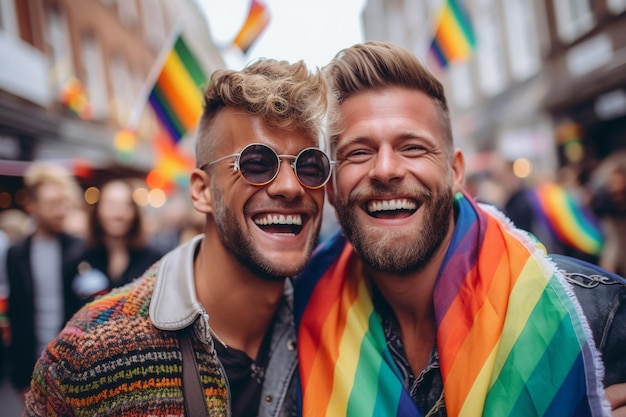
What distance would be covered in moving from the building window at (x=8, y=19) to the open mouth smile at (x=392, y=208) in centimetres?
870

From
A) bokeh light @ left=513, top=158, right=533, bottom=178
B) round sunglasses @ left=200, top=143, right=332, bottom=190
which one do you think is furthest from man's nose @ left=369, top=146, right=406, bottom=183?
bokeh light @ left=513, top=158, right=533, bottom=178

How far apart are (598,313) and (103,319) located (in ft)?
5.62

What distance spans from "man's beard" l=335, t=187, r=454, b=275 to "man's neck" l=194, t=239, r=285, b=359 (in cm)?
37

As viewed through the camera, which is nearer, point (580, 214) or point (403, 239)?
point (403, 239)

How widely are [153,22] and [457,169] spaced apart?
1957 centimetres

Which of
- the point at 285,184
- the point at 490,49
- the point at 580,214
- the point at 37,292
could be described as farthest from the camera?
the point at 490,49

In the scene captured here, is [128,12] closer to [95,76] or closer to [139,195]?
[95,76]

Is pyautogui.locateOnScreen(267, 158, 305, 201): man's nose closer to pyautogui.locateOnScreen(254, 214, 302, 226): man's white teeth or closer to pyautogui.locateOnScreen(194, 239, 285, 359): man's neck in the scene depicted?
pyautogui.locateOnScreen(254, 214, 302, 226): man's white teeth

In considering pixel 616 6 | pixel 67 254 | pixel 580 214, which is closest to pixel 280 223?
pixel 67 254

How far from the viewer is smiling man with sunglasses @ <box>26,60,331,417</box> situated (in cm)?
161

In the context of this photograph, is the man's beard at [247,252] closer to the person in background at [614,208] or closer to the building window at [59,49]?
the person in background at [614,208]

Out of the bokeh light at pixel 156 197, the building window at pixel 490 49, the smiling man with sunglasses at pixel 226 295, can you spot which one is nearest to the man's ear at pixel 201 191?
the smiling man with sunglasses at pixel 226 295

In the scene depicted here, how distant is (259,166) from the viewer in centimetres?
186

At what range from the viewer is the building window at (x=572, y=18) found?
11.4m
